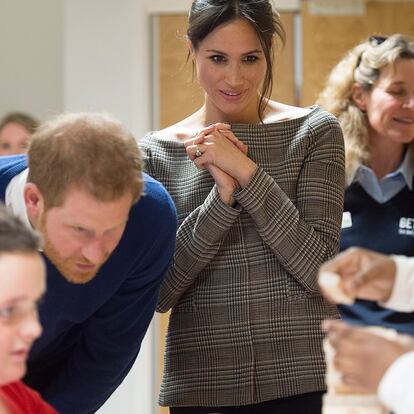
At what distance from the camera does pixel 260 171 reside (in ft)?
6.93

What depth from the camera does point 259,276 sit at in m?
2.15

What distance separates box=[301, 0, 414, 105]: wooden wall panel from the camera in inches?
176

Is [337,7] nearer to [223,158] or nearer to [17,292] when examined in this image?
[223,158]

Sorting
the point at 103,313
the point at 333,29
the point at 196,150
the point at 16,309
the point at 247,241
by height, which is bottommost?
the point at 103,313

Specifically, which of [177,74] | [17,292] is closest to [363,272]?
[17,292]

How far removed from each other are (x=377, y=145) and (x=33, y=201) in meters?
1.41

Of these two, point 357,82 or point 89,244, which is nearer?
point 89,244

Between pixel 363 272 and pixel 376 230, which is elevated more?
pixel 363 272

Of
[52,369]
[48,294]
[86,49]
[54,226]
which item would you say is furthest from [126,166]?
[86,49]

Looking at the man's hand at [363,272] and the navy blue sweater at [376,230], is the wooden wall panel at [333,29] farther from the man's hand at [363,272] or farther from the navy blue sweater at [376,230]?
the man's hand at [363,272]

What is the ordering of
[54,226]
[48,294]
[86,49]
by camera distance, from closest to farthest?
[54,226], [48,294], [86,49]

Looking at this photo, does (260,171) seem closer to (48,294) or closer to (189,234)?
(189,234)

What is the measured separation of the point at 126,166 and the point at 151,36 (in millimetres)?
2931

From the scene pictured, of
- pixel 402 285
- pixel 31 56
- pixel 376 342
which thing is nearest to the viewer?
pixel 376 342
